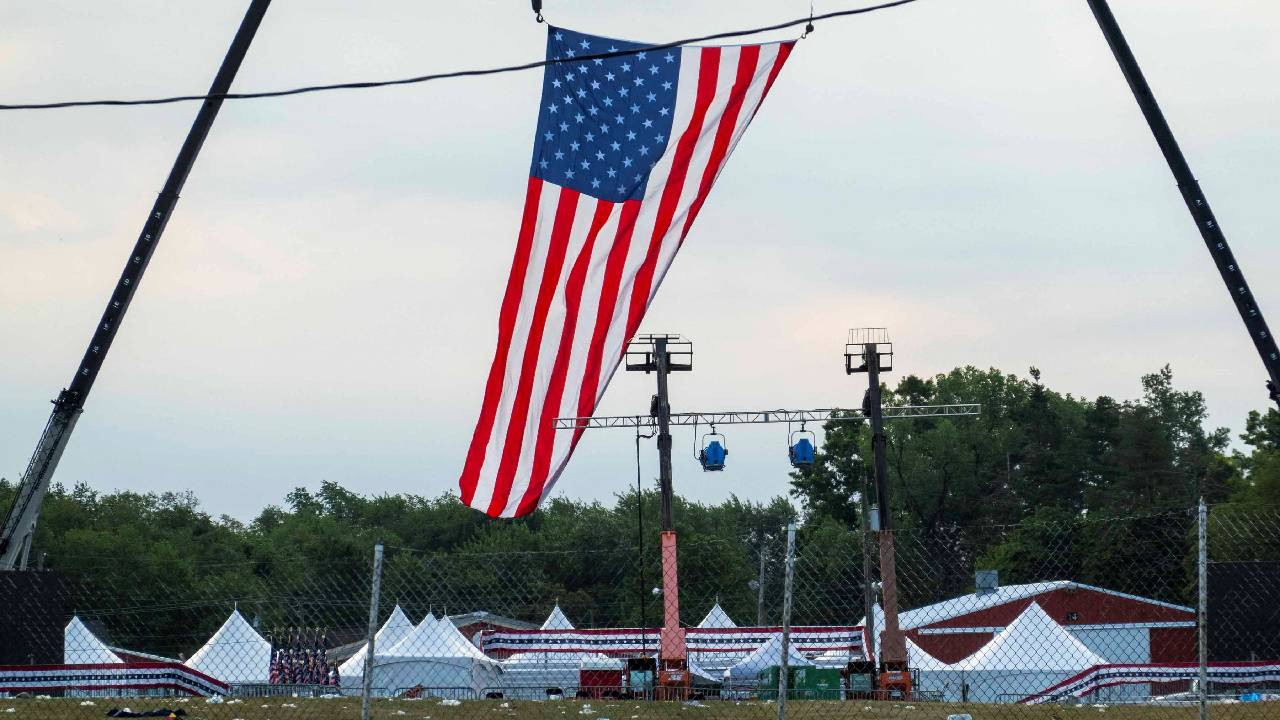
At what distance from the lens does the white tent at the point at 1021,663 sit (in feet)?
101

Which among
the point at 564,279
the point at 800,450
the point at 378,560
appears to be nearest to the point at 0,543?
the point at 564,279

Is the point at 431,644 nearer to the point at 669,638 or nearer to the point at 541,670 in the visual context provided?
the point at 541,670

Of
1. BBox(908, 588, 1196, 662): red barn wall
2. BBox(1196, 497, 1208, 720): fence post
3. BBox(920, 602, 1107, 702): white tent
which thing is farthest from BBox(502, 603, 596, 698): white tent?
BBox(1196, 497, 1208, 720): fence post

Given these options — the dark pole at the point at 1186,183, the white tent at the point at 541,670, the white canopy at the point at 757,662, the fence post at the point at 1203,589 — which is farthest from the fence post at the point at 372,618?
the white canopy at the point at 757,662

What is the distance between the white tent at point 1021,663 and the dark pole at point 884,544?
128cm

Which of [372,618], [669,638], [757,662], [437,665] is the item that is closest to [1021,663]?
[757,662]

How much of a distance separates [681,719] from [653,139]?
6.55m

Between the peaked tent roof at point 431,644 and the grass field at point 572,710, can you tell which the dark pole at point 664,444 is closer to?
the peaked tent roof at point 431,644

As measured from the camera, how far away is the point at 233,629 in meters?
32.6

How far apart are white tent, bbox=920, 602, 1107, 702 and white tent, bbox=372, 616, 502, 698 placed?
32.6 feet

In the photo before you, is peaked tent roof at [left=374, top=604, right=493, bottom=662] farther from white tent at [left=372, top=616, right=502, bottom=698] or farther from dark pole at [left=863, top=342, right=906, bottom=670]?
dark pole at [left=863, top=342, right=906, bottom=670]

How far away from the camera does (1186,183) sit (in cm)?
1789

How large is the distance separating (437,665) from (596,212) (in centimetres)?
1868

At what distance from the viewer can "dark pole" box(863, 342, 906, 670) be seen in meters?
31.6
